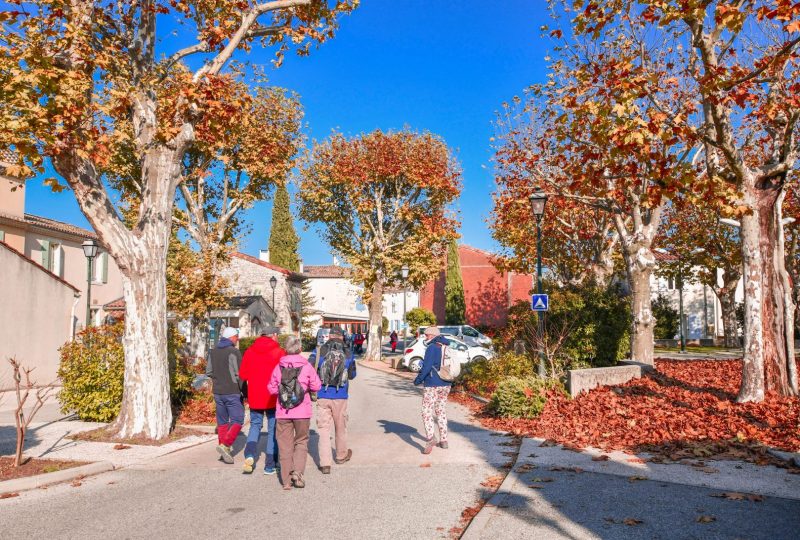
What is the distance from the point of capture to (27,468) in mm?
7812

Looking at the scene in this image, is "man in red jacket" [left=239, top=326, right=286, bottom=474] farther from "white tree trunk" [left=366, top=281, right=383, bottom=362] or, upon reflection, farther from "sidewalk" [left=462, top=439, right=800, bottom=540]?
"white tree trunk" [left=366, top=281, right=383, bottom=362]

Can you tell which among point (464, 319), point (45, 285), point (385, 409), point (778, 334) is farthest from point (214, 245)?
point (464, 319)

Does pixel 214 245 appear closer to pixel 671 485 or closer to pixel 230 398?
pixel 230 398

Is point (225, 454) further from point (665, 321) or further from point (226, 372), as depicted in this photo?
point (665, 321)

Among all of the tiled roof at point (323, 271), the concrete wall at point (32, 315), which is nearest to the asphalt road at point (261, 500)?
the concrete wall at point (32, 315)

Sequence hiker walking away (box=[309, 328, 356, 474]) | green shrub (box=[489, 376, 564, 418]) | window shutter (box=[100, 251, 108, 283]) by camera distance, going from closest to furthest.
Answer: hiker walking away (box=[309, 328, 356, 474]) → green shrub (box=[489, 376, 564, 418]) → window shutter (box=[100, 251, 108, 283])

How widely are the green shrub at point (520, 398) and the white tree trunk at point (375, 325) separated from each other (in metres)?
22.5

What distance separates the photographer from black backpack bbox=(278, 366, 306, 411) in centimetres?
727

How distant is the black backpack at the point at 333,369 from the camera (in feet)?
26.8

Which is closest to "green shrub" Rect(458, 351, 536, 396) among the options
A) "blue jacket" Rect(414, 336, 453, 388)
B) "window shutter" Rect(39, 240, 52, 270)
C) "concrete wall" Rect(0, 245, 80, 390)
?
"blue jacket" Rect(414, 336, 453, 388)

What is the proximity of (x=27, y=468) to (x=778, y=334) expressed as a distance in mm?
11719

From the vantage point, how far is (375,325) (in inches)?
1387

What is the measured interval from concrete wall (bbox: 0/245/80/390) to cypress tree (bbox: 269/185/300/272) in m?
37.3

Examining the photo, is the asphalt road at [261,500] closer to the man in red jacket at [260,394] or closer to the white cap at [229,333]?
the man in red jacket at [260,394]
